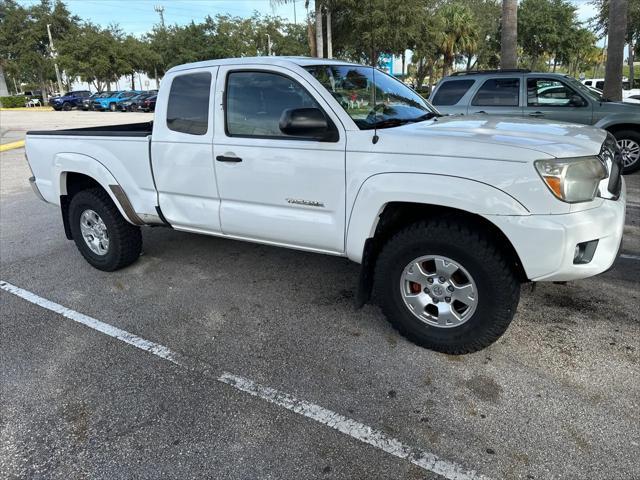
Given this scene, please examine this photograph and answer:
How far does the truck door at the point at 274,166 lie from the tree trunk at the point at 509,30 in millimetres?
10561

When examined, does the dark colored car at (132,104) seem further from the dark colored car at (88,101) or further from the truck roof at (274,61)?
the truck roof at (274,61)

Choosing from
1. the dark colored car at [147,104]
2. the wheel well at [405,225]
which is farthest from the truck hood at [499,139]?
the dark colored car at [147,104]

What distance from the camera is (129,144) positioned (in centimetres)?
433

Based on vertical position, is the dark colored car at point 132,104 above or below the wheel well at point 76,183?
above

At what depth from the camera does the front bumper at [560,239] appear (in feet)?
8.94

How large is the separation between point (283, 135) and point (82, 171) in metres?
2.20

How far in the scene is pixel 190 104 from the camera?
4.06 meters

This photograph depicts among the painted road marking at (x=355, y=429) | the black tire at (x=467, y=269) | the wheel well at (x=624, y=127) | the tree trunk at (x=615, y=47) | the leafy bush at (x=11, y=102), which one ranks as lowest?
the painted road marking at (x=355, y=429)

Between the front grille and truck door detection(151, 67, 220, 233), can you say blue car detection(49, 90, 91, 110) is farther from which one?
the front grille

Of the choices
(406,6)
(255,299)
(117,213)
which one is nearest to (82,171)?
(117,213)

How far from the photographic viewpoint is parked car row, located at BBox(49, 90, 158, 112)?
37.6m

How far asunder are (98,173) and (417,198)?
118 inches

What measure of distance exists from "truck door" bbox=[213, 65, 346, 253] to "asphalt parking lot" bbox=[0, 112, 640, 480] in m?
0.72

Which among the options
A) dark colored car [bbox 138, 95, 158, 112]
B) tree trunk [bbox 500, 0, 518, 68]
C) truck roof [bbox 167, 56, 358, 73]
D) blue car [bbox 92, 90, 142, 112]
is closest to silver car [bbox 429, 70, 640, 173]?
tree trunk [bbox 500, 0, 518, 68]
